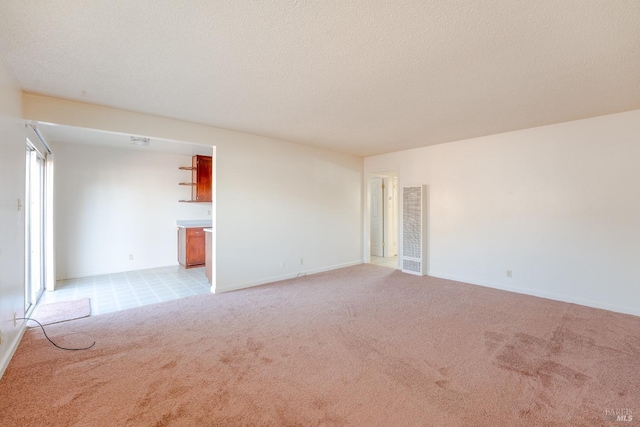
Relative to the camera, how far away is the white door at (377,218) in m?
7.27

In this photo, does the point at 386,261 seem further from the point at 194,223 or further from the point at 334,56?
the point at 334,56

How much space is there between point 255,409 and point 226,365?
1.93 ft

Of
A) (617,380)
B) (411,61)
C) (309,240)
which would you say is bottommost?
(617,380)

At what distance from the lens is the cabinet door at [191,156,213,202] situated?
5.83m

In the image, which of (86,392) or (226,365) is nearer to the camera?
(86,392)

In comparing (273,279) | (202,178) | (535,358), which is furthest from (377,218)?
(535,358)

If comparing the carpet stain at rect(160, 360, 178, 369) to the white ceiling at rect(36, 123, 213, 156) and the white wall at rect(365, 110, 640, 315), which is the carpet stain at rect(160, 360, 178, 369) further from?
the white wall at rect(365, 110, 640, 315)

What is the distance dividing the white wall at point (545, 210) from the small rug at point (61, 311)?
17.2 feet

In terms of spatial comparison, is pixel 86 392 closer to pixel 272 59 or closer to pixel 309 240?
pixel 272 59

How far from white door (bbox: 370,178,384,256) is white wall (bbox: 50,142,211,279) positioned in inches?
181

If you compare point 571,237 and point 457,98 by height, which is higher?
point 457,98

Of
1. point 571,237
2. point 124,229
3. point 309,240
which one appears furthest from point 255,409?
point 124,229

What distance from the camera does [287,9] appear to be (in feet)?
5.37

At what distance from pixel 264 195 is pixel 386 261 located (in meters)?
3.47
